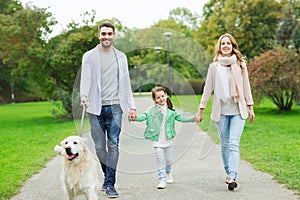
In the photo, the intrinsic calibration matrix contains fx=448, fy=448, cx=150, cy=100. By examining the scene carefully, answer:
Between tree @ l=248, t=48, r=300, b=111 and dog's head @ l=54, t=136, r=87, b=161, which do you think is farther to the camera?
tree @ l=248, t=48, r=300, b=111

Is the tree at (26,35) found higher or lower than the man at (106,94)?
higher

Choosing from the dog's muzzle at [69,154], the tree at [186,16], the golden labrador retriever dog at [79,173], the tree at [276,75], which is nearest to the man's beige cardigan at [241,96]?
the golden labrador retriever dog at [79,173]

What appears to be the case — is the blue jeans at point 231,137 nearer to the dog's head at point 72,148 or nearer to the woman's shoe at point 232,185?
the woman's shoe at point 232,185

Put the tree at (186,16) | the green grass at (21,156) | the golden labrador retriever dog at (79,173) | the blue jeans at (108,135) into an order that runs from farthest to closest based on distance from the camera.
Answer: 1. the tree at (186,16)
2. the green grass at (21,156)
3. the blue jeans at (108,135)
4. the golden labrador retriever dog at (79,173)

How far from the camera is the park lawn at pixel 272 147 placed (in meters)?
7.16

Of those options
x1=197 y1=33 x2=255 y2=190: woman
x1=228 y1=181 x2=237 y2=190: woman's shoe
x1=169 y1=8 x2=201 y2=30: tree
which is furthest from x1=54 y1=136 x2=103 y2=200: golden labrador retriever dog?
x1=169 y1=8 x2=201 y2=30: tree

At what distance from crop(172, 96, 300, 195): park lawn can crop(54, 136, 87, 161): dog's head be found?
2.49 metres

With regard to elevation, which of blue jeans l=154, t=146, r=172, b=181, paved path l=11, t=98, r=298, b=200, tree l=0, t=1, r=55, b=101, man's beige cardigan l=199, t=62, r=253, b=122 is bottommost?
paved path l=11, t=98, r=298, b=200

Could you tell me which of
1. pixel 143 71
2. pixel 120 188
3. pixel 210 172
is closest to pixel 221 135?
pixel 210 172

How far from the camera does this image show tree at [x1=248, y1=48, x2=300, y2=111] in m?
19.0

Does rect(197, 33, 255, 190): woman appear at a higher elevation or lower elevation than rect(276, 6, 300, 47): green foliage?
lower

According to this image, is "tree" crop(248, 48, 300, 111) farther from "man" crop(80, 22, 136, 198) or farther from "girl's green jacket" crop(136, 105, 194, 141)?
"man" crop(80, 22, 136, 198)

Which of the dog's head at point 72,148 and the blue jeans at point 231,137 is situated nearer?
the dog's head at point 72,148

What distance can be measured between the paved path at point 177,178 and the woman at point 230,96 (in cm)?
46
